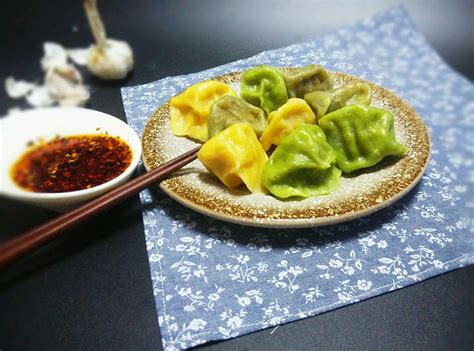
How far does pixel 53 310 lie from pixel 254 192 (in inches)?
19.2

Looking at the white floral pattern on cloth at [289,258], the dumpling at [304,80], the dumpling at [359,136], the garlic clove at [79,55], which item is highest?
the garlic clove at [79,55]

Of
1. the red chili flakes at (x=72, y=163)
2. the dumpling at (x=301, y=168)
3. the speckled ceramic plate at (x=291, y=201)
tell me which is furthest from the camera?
the dumpling at (x=301, y=168)

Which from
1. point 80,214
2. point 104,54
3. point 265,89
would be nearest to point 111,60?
point 104,54

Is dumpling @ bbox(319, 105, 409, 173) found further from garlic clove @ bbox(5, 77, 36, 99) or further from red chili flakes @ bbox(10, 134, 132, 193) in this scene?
garlic clove @ bbox(5, 77, 36, 99)

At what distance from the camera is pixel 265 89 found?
134 centimetres

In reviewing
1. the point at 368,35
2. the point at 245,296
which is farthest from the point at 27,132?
the point at 368,35

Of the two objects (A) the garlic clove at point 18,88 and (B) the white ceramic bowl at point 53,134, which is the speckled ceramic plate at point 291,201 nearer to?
(B) the white ceramic bowl at point 53,134

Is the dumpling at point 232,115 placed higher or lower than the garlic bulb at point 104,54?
lower

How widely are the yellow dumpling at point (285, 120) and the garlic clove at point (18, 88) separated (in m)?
0.64

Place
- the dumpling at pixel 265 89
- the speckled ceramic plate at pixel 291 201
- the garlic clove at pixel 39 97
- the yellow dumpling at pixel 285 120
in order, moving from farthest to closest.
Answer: the dumpling at pixel 265 89 → the yellow dumpling at pixel 285 120 → the speckled ceramic plate at pixel 291 201 → the garlic clove at pixel 39 97

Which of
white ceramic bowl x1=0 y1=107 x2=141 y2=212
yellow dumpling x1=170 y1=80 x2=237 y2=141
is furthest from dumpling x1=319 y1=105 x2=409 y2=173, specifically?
white ceramic bowl x1=0 y1=107 x2=141 y2=212

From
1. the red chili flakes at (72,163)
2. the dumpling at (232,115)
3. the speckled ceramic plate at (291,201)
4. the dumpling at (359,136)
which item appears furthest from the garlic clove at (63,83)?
the dumpling at (359,136)

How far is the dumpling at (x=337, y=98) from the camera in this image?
1265 mm

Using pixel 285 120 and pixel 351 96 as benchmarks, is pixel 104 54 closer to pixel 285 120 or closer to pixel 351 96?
pixel 285 120
